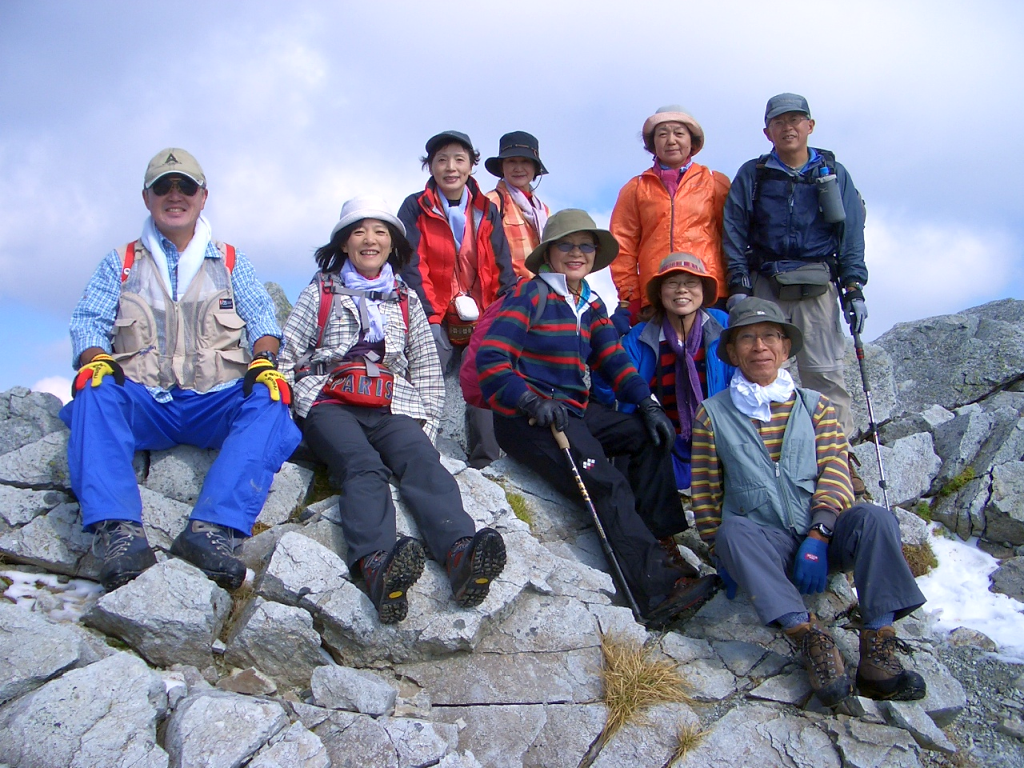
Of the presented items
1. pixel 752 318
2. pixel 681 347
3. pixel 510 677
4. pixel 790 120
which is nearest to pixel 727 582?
pixel 510 677

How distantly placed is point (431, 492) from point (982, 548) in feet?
21.6

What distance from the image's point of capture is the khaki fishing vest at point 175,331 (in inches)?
249

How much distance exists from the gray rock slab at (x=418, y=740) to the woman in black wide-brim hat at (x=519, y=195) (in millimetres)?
5602

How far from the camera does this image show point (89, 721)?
161 inches

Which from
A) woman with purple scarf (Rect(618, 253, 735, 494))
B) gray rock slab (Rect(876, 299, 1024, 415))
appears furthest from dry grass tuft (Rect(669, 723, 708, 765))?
gray rock slab (Rect(876, 299, 1024, 415))

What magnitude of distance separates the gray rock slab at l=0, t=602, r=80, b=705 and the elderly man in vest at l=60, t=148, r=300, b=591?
769 mm

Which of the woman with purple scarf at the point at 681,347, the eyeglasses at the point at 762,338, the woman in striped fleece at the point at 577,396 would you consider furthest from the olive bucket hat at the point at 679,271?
the eyeglasses at the point at 762,338

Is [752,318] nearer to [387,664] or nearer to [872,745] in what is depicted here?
[872,745]

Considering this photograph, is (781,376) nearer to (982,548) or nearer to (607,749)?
(607,749)

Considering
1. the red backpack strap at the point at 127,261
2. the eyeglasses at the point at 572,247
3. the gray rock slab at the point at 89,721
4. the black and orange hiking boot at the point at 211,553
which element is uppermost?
the red backpack strap at the point at 127,261

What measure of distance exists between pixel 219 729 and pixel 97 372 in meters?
2.91

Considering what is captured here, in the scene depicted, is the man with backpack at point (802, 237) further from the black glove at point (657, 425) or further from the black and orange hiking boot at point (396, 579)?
the black and orange hiking boot at point (396, 579)

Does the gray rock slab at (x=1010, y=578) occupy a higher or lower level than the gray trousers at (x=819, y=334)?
lower

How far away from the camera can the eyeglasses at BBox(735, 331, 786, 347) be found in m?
6.24
